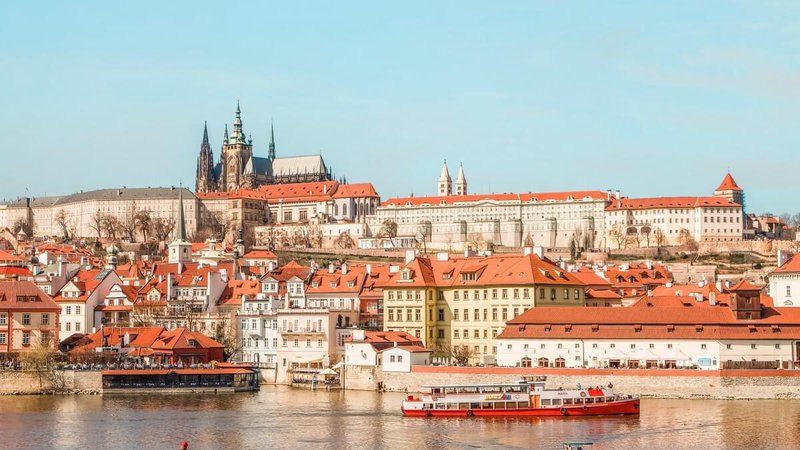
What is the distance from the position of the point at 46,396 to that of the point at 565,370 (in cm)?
2547

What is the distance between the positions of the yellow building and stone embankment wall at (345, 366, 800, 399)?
721cm

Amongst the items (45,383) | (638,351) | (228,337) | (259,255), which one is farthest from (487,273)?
(259,255)

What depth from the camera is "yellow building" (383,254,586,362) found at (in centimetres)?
7306

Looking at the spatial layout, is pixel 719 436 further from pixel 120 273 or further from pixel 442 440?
pixel 120 273

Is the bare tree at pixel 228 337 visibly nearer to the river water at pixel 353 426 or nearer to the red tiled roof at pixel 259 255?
the river water at pixel 353 426

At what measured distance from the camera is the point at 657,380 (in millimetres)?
62281

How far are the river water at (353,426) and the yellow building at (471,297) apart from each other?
1038 cm

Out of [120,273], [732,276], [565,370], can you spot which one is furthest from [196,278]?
[732,276]

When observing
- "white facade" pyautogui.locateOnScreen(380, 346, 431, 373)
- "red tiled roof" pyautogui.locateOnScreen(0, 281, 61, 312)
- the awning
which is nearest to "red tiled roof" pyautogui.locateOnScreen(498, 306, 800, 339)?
the awning

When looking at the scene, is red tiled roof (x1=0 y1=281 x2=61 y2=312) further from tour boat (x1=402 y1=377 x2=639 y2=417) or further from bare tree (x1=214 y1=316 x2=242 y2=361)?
tour boat (x1=402 y1=377 x2=639 y2=417)

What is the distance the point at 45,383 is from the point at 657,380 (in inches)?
1185

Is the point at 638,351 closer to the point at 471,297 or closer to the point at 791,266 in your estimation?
the point at 471,297

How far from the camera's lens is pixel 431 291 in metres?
75.9

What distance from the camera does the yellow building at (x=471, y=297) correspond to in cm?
7306
